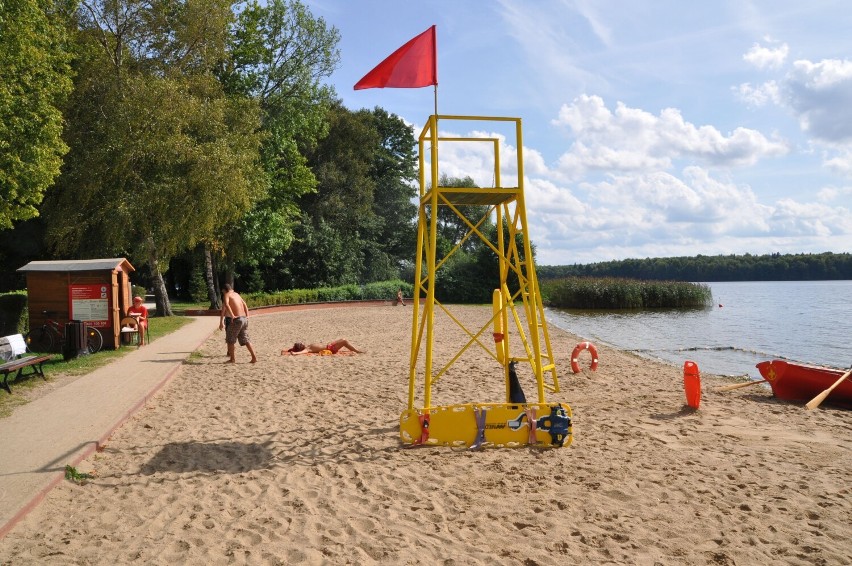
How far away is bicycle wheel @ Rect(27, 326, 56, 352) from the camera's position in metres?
15.3

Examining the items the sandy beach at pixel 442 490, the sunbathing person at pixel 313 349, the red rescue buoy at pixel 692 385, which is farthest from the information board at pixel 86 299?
the red rescue buoy at pixel 692 385

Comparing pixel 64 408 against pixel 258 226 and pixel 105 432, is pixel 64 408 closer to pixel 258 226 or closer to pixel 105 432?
pixel 105 432

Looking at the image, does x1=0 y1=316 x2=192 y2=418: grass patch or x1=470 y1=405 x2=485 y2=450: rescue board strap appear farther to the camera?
x1=0 y1=316 x2=192 y2=418: grass patch

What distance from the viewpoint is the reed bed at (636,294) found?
142 ft

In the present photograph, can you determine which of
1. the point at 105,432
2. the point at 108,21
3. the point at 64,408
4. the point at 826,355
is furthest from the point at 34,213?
the point at 826,355

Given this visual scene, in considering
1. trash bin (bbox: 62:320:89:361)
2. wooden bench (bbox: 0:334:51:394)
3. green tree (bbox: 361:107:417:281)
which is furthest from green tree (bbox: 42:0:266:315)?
green tree (bbox: 361:107:417:281)

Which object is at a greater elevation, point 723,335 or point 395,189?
point 395,189

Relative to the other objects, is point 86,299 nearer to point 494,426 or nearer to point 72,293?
point 72,293

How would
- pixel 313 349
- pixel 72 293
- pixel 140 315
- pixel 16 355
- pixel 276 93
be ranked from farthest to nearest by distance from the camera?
pixel 276 93, pixel 140 315, pixel 313 349, pixel 72 293, pixel 16 355

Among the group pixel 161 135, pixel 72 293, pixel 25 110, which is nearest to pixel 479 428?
pixel 72 293

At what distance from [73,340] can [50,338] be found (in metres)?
1.24

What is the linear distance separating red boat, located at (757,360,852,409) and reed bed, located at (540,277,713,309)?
32221 millimetres

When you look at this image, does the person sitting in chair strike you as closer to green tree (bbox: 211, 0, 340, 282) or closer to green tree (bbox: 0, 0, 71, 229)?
green tree (bbox: 0, 0, 71, 229)

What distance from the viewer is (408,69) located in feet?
24.8
